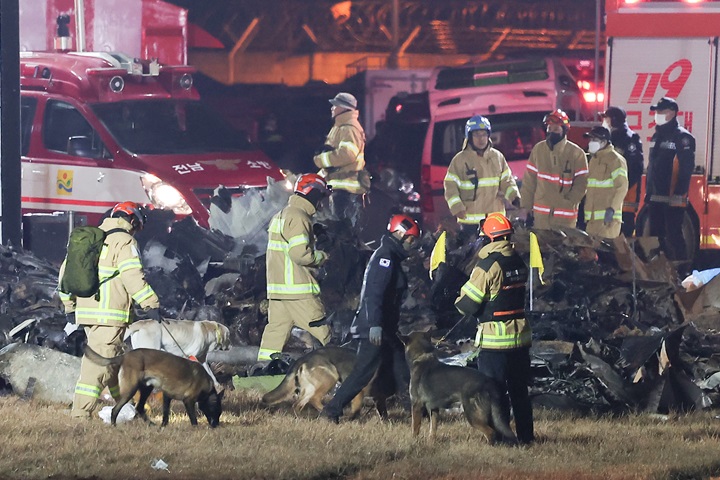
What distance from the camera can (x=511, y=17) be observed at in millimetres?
37250

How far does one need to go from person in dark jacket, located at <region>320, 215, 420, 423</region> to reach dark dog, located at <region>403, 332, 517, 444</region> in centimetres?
45

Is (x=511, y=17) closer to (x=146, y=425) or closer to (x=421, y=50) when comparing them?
(x=421, y=50)

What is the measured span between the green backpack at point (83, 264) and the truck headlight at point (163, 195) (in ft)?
18.5

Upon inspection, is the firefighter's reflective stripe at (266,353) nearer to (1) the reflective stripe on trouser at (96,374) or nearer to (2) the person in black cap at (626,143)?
(1) the reflective stripe on trouser at (96,374)

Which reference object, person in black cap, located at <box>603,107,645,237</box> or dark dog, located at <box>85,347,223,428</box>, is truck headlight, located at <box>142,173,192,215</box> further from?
dark dog, located at <box>85,347,223,428</box>

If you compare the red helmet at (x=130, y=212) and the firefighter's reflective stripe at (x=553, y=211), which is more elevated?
the red helmet at (x=130, y=212)

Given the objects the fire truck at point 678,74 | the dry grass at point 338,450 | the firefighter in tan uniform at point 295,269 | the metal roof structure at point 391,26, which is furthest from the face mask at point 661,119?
the metal roof structure at point 391,26

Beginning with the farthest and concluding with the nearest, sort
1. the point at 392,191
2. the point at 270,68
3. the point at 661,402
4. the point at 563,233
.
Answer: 1. the point at 270,68
2. the point at 392,191
3. the point at 563,233
4. the point at 661,402

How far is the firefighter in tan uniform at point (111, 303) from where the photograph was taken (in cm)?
1068

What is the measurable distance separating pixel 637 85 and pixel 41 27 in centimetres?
746

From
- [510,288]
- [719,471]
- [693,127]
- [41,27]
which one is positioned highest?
[41,27]

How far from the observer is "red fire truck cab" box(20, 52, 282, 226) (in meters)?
16.6

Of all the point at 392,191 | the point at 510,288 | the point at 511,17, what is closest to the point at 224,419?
the point at 510,288

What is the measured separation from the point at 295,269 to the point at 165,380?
2057 mm
